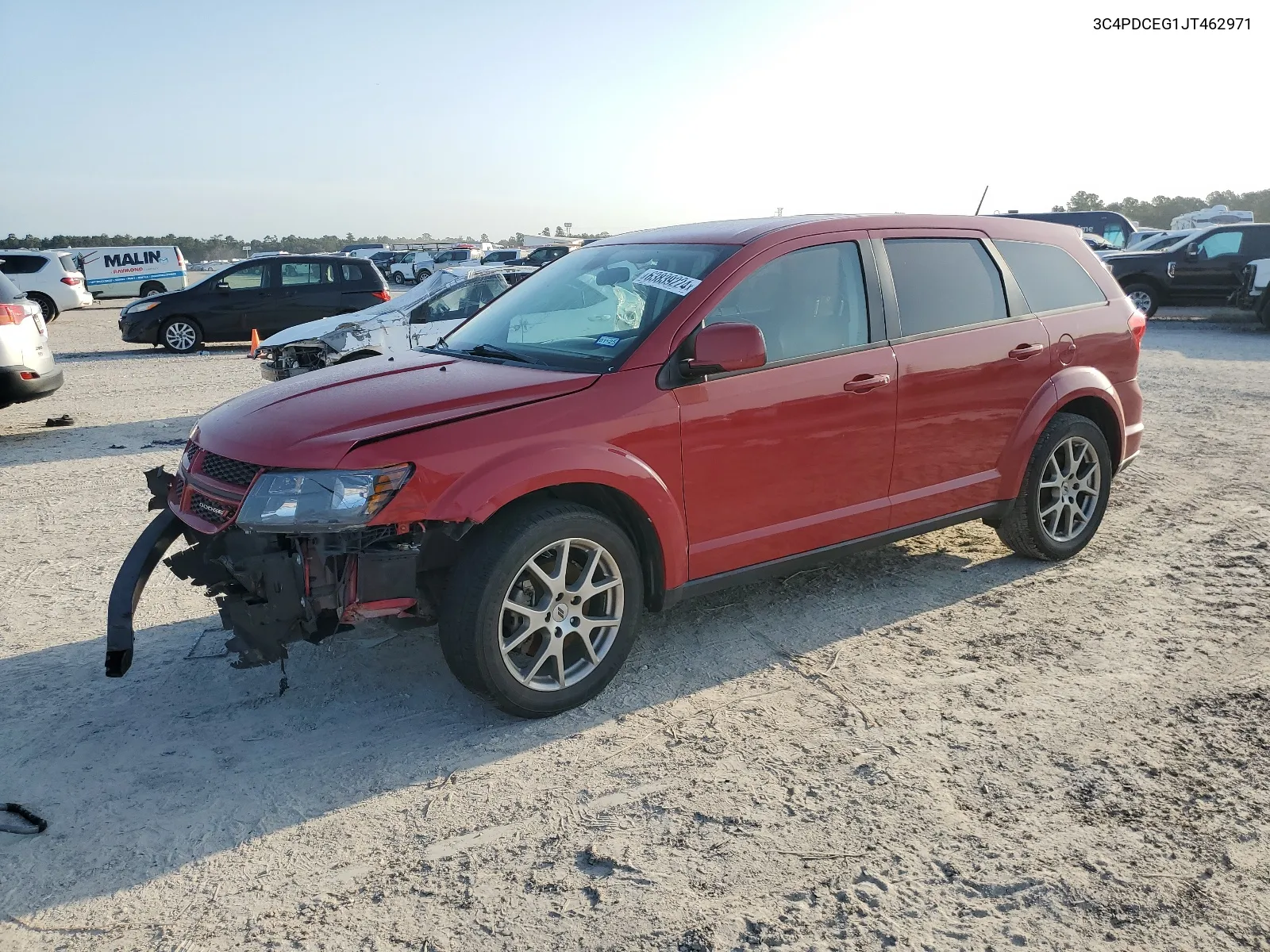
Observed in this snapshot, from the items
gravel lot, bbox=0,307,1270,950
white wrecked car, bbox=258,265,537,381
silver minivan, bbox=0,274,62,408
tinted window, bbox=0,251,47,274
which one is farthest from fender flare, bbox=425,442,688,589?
tinted window, bbox=0,251,47,274

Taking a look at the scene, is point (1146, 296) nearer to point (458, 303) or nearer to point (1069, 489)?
point (458, 303)

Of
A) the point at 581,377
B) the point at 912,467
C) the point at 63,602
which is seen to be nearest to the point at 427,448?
the point at 581,377

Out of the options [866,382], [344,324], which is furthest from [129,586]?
[344,324]

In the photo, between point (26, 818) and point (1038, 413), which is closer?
point (26, 818)

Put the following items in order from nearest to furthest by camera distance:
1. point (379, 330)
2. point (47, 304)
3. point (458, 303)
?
1. point (379, 330)
2. point (458, 303)
3. point (47, 304)

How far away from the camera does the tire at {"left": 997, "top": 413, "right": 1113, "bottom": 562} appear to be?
5203 mm

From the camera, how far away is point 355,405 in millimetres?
3723

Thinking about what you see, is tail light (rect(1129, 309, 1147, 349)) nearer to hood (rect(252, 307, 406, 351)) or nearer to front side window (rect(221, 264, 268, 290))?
hood (rect(252, 307, 406, 351))

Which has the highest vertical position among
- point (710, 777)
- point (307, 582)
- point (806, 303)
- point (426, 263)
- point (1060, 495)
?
point (426, 263)

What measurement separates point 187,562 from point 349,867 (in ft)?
4.56

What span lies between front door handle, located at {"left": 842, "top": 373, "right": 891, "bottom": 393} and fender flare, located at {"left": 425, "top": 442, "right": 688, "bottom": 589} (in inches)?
40.8

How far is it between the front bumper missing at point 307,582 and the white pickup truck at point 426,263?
1713 inches

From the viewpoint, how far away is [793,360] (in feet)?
14.0

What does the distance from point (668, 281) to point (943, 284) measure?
1524mm
